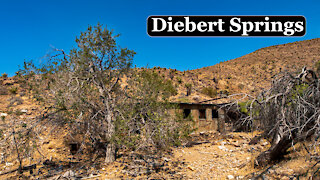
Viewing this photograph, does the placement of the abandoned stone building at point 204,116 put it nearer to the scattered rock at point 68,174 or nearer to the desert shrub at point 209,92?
the scattered rock at point 68,174

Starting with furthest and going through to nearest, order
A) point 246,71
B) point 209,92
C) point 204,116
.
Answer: point 246,71
point 209,92
point 204,116

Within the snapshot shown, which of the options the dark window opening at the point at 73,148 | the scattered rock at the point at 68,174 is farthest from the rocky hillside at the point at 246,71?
the scattered rock at the point at 68,174

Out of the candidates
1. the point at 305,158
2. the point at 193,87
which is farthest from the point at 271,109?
the point at 193,87

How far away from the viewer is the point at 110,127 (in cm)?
960

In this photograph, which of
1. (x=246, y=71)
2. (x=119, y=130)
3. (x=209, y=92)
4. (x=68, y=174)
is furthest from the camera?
(x=246, y=71)

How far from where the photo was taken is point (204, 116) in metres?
17.0

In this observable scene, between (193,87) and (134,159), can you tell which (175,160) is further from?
(193,87)

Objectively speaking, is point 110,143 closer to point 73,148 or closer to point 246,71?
point 73,148

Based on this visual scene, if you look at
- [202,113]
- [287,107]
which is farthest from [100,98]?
[202,113]

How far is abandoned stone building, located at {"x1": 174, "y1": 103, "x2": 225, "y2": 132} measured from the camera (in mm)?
15875

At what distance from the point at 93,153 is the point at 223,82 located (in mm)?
33846

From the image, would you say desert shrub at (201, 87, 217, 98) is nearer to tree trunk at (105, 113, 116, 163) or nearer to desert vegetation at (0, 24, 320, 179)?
desert vegetation at (0, 24, 320, 179)

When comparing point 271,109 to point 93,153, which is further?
point 93,153

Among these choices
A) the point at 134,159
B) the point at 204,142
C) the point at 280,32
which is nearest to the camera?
the point at 280,32
